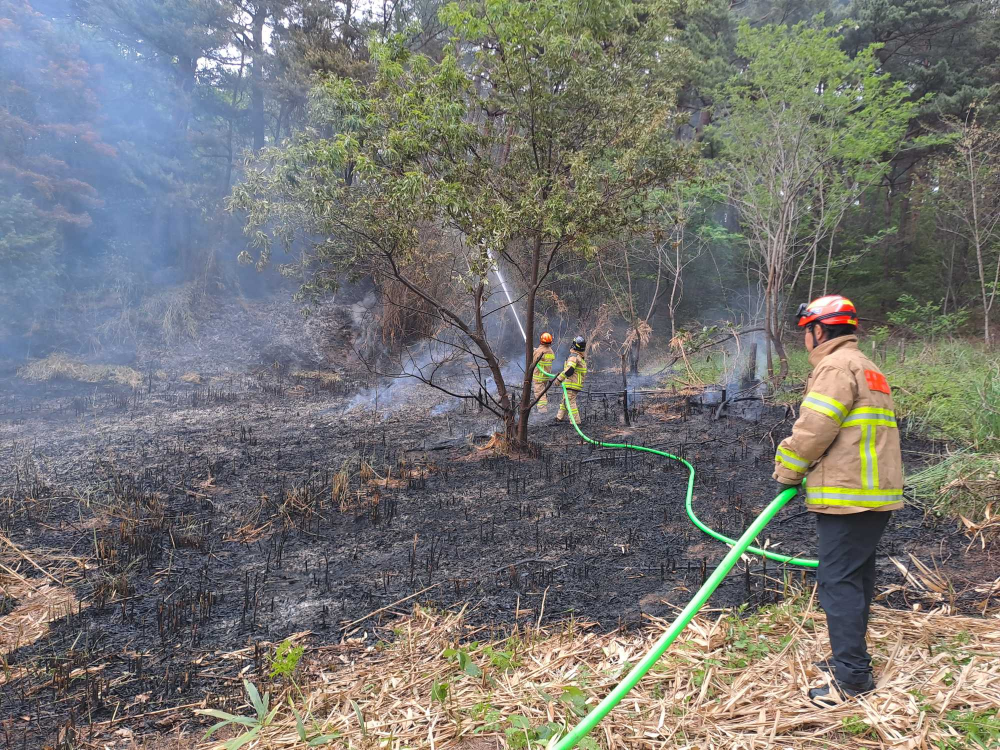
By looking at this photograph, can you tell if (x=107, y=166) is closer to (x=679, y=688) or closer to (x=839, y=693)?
(x=679, y=688)

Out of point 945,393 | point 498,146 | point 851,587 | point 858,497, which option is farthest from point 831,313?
point 945,393

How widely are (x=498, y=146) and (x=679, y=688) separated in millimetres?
→ 6559

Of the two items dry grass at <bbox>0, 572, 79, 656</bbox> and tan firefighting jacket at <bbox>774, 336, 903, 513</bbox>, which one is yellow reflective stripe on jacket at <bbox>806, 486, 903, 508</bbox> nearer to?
tan firefighting jacket at <bbox>774, 336, 903, 513</bbox>

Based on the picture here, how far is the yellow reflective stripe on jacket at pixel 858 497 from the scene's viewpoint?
2531 mm

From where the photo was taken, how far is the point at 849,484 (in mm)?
2564

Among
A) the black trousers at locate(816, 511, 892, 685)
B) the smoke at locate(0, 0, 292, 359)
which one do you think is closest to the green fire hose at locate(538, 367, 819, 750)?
the black trousers at locate(816, 511, 892, 685)

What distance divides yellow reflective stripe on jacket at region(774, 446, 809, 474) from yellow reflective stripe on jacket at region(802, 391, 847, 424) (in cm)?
22

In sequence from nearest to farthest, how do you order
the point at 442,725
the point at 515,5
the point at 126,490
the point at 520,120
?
the point at 442,725 < the point at 515,5 < the point at 126,490 < the point at 520,120

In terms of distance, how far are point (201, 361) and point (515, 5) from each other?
12.5m

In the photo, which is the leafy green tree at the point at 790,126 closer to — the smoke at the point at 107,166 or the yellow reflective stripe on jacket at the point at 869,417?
the yellow reflective stripe on jacket at the point at 869,417

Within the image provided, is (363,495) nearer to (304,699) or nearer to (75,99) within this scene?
(304,699)

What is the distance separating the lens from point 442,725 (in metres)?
2.71

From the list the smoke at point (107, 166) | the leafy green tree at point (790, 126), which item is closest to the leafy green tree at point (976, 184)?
the leafy green tree at point (790, 126)

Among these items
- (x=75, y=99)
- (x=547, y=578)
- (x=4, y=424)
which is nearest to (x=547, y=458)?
(x=547, y=578)
